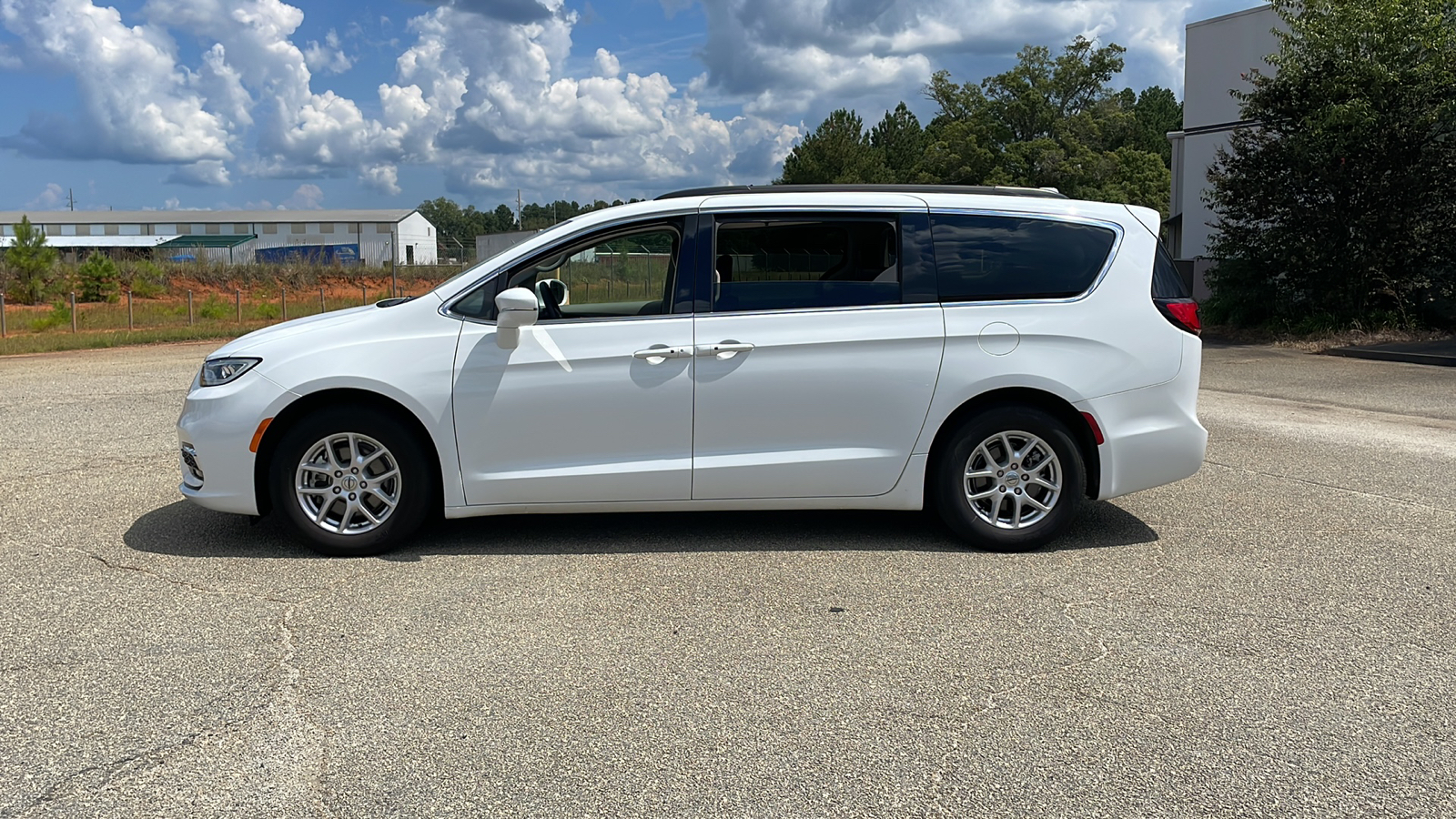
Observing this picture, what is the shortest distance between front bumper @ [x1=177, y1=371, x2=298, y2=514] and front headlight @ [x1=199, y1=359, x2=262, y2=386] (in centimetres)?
3

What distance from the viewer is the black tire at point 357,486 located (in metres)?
5.43

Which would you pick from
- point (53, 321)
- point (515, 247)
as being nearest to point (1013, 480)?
point (515, 247)

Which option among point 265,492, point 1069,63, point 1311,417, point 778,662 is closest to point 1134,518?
point 778,662

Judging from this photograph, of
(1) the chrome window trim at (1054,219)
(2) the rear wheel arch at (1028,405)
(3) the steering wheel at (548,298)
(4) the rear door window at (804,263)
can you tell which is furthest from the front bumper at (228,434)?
(1) the chrome window trim at (1054,219)

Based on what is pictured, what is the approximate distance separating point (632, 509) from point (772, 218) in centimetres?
162

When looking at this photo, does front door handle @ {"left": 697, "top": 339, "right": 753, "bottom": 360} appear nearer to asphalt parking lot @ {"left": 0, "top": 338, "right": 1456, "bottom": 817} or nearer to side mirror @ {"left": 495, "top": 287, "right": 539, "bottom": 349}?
side mirror @ {"left": 495, "top": 287, "right": 539, "bottom": 349}

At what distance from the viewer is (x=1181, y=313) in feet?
18.9

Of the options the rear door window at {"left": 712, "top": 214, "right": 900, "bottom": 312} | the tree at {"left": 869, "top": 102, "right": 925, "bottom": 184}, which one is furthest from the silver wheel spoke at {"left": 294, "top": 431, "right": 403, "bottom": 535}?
the tree at {"left": 869, "top": 102, "right": 925, "bottom": 184}

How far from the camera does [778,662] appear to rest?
164 inches

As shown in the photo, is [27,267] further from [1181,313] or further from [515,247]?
[1181,313]

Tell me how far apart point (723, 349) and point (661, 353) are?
304mm

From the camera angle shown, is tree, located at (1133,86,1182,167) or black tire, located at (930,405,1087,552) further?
tree, located at (1133,86,1182,167)

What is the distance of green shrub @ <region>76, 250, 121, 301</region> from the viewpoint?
40312 millimetres

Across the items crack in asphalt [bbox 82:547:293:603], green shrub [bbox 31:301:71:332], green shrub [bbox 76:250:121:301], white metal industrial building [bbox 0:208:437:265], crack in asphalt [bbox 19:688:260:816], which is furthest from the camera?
white metal industrial building [bbox 0:208:437:265]
